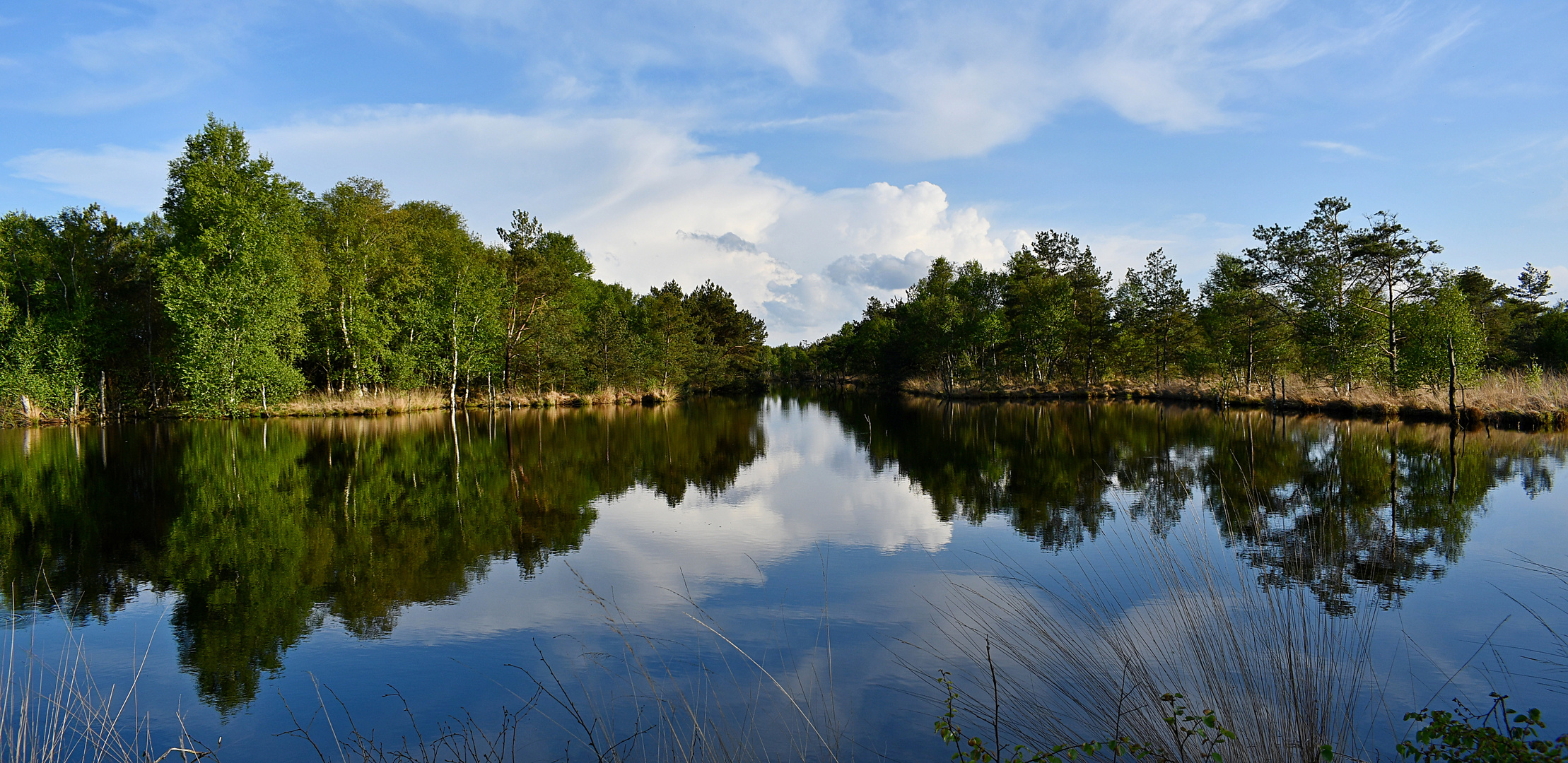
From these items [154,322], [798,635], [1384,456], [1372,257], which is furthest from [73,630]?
[1372,257]

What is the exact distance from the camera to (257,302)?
29109 millimetres

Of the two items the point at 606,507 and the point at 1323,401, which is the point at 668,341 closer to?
the point at 1323,401

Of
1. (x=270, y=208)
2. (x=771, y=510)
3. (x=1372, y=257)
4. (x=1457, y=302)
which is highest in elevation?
(x=270, y=208)

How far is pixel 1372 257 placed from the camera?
97.5 ft

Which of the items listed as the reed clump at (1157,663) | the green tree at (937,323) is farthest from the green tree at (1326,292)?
the reed clump at (1157,663)

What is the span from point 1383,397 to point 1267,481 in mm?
19604

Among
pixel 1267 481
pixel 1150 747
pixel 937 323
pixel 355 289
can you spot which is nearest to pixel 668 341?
pixel 937 323

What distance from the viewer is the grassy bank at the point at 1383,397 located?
2220cm

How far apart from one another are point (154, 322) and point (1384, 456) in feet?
143

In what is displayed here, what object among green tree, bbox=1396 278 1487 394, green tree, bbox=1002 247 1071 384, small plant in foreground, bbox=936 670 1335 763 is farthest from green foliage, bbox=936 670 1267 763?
green tree, bbox=1002 247 1071 384

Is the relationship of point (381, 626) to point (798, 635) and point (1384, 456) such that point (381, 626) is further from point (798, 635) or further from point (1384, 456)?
point (1384, 456)

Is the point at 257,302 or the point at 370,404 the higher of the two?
the point at 257,302

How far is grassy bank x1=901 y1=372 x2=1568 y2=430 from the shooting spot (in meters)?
22.2

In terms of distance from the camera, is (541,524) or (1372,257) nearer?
(541,524)
